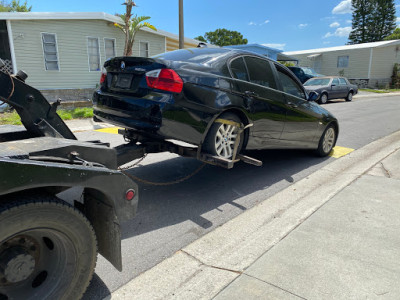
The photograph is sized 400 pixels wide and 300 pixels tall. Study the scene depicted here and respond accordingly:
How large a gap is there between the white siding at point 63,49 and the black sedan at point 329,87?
36.9ft

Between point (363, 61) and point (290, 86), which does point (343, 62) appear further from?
point (290, 86)

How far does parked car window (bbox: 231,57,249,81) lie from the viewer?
430 centimetres

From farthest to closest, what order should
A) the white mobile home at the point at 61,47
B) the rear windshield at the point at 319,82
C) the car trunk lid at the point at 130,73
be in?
the rear windshield at the point at 319,82
the white mobile home at the point at 61,47
the car trunk lid at the point at 130,73

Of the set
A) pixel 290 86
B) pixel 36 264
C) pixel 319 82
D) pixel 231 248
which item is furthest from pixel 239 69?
pixel 319 82

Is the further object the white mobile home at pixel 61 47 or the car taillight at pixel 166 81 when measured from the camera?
the white mobile home at pixel 61 47

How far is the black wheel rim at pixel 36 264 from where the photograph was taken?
1.84m

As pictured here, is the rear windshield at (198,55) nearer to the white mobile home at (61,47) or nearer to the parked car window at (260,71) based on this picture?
the parked car window at (260,71)

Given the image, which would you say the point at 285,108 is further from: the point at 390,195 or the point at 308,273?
the point at 308,273

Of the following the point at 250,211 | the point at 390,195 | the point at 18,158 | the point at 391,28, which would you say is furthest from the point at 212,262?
the point at 391,28

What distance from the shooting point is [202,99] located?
12.3 feet

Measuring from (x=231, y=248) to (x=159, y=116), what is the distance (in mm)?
1593

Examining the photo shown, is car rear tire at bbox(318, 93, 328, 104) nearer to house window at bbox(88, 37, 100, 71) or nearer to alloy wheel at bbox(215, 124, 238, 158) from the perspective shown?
house window at bbox(88, 37, 100, 71)

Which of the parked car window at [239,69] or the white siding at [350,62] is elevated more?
the white siding at [350,62]

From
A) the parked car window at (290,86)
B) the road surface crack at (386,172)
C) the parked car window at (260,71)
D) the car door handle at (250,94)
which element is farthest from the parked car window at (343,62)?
the car door handle at (250,94)
